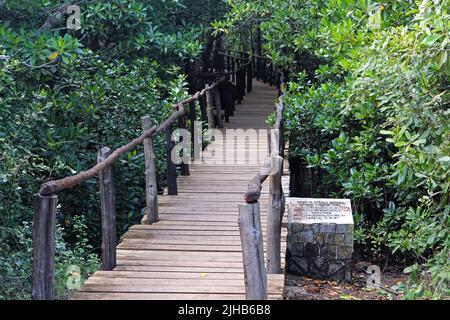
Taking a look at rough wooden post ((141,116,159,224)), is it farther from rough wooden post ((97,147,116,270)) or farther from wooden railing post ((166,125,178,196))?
rough wooden post ((97,147,116,270))

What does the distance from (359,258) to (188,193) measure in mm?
2060

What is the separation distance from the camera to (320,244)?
6508 mm

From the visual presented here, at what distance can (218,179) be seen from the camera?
8.58 metres

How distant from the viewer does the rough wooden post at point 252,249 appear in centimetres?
358

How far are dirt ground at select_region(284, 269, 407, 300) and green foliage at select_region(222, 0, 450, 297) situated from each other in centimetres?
42

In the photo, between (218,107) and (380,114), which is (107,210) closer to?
(380,114)

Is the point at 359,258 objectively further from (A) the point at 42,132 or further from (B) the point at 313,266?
(A) the point at 42,132

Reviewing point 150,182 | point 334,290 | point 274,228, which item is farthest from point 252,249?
point 334,290

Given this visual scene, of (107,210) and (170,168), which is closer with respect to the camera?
(107,210)

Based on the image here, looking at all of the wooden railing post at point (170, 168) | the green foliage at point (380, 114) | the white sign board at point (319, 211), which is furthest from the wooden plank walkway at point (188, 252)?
the green foliage at point (380, 114)

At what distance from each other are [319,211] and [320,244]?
0.36 metres

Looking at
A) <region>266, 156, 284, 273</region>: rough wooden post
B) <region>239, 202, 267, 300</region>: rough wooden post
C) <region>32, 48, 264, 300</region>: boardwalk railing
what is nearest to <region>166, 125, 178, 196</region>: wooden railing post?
<region>32, 48, 264, 300</region>: boardwalk railing

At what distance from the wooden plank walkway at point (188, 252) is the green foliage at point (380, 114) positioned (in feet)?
3.77
